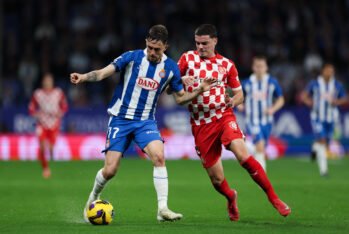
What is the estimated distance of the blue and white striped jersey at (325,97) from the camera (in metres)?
18.8

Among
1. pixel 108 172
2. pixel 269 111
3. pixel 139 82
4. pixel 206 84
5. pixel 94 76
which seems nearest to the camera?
pixel 94 76

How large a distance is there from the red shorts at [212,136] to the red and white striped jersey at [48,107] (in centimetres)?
914

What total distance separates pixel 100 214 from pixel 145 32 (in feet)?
59.2

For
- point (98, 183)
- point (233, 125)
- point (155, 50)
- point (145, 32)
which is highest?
point (145, 32)

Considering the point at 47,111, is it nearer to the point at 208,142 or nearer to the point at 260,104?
the point at 260,104

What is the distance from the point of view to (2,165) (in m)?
20.6

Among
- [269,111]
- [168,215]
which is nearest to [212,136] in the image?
[168,215]

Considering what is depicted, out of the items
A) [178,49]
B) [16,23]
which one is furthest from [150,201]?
[16,23]

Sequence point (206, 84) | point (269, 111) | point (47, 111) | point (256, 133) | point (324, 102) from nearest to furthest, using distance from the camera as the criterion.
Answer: point (206, 84)
point (269, 111)
point (256, 133)
point (324, 102)
point (47, 111)

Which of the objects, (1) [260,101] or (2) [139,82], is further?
(1) [260,101]

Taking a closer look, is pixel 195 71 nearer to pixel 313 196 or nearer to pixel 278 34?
pixel 313 196

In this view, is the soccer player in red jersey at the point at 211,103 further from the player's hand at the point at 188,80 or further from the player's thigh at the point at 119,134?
the player's thigh at the point at 119,134

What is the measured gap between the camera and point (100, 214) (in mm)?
9781

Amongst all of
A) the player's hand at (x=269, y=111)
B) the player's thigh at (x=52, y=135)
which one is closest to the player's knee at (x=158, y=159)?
the player's hand at (x=269, y=111)
